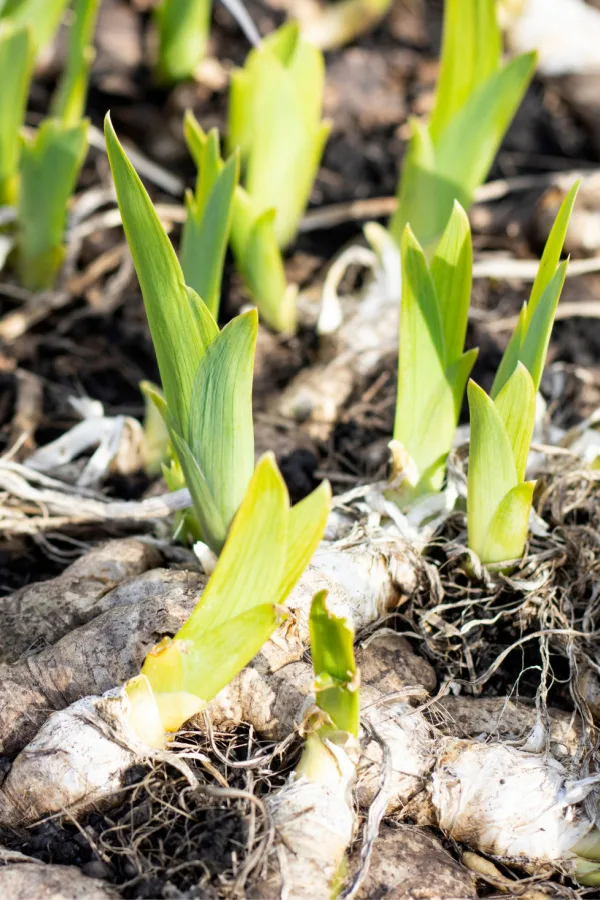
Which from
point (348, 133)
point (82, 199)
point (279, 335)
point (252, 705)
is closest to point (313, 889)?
point (252, 705)

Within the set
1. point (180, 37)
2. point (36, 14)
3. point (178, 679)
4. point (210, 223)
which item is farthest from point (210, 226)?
point (180, 37)

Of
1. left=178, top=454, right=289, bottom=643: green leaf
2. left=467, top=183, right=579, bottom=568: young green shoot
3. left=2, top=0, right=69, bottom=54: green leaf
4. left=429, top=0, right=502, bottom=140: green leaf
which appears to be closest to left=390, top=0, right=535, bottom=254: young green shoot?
left=429, top=0, right=502, bottom=140: green leaf

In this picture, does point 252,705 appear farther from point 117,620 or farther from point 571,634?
point 571,634

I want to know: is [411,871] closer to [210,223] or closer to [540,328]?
[540,328]

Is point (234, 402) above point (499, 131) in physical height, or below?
below

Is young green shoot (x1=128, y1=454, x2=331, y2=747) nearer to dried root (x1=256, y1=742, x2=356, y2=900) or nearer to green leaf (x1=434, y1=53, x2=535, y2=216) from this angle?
dried root (x1=256, y1=742, x2=356, y2=900)

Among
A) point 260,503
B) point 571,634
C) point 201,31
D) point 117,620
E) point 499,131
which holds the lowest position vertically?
point 571,634
